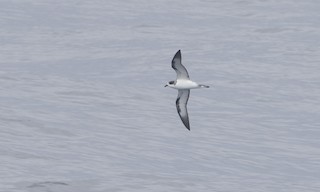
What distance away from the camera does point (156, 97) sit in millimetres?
49094

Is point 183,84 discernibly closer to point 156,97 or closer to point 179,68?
point 179,68

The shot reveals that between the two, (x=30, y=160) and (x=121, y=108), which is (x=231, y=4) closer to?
(x=121, y=108)

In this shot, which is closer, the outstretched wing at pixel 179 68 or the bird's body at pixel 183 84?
the outstretched wing at pixel 179 68

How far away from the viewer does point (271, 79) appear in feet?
170

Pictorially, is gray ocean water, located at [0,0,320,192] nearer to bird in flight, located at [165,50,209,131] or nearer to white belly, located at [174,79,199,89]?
bird in flight, located at [165,50,209,131]

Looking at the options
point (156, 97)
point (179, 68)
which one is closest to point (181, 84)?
point (179, 68)

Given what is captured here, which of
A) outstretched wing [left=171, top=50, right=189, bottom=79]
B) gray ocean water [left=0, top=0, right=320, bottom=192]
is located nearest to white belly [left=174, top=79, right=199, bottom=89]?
outstretched wing [left=171, top=50, right=189, bottom=79]

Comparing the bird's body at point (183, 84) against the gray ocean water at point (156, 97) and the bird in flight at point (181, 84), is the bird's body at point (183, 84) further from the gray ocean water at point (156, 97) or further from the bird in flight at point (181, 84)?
the gray ocean water at point (156, 97)

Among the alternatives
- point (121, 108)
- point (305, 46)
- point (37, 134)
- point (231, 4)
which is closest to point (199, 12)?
point (231, 4)

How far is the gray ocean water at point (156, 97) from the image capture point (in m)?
35.7

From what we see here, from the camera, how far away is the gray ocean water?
35.7 meters

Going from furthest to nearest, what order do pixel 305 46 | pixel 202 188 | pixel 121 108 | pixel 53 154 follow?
pixel 305 46 → pixel 121 108 → pixel 53 154 → pixel 202 188

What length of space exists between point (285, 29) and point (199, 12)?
8233 mm

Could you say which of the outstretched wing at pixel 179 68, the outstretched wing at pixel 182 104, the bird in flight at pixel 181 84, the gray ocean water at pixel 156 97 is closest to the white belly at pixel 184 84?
the bird in flight at pixel 181 84
